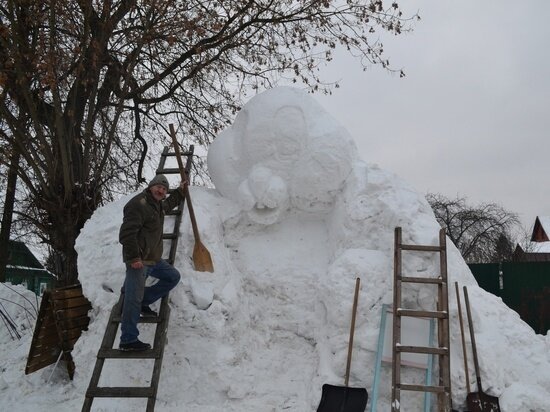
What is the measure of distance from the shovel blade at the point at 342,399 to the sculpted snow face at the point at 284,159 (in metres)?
2.10

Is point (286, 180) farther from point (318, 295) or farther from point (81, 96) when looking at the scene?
point (81, 96)

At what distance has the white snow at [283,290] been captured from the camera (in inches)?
203

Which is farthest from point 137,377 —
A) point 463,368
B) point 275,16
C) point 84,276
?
point 275,16

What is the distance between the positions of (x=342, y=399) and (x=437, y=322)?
1.23 metres

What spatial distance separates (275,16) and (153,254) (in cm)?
610

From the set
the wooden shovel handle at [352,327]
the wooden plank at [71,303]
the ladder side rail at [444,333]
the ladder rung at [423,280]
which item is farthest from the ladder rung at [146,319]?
the ladder side rail at [444,333]

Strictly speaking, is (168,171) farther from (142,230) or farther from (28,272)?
(28,272)

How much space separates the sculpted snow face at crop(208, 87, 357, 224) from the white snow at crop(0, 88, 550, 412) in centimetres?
2

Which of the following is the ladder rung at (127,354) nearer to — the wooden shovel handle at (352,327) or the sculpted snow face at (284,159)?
the wooden shovel handle at (352,327)

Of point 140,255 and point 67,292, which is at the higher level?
point 140,255

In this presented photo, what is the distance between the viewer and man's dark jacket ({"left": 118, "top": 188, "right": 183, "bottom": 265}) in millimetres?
4566

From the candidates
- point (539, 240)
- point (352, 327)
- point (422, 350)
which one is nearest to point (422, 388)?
point (422, 350)

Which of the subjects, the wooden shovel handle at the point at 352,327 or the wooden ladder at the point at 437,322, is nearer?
the wooden ladder at the point at 437,322

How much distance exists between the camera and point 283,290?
586 cm
